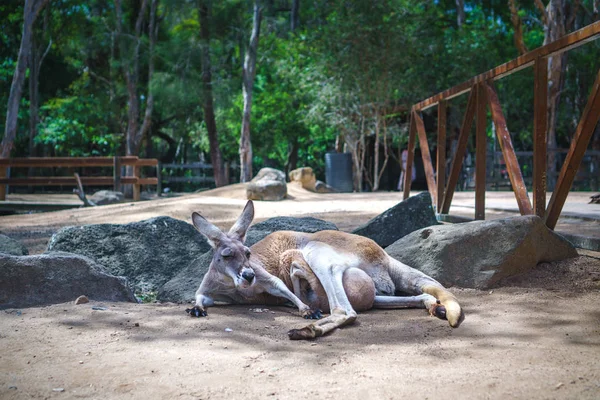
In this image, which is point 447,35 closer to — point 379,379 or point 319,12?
Answer: point 319,12

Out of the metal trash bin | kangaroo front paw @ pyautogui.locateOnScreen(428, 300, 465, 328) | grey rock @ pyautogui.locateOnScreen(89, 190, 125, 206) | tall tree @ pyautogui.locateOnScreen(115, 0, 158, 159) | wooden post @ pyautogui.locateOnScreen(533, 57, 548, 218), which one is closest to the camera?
kangaroo front paw @ pyautogui.locateOnScreen(428, 300, 465, 328)

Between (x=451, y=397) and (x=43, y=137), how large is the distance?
84.5 ft

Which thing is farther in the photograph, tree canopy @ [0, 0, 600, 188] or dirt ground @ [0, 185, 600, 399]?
tree canopy @ [0, 0, 600, 188]

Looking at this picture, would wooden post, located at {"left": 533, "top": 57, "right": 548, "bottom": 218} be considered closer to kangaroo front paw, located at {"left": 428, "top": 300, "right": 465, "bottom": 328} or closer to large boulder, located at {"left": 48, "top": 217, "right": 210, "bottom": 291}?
kangaroo front paw, located at {"left": 428, "top": 300, "right": 465, "bottom": 328}

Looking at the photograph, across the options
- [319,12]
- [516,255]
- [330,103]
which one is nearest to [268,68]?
[319,12]

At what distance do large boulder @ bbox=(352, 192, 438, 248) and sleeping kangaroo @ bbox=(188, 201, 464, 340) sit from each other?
6.51 feet

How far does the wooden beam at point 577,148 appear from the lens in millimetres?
4828

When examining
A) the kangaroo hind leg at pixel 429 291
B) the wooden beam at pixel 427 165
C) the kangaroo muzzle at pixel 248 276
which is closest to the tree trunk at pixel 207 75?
the wooden beam at pixel 427 165

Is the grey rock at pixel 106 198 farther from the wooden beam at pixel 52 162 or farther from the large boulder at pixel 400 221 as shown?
the large boulder at pixel 400 221

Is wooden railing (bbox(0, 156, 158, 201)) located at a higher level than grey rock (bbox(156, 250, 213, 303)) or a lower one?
higher

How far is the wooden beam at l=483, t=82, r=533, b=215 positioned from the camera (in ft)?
19.6

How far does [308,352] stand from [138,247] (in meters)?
3.45

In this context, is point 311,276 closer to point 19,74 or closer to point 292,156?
point 19,74

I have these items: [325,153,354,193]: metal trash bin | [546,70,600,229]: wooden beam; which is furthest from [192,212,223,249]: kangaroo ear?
[325,153,354,193]: metal trash bin
